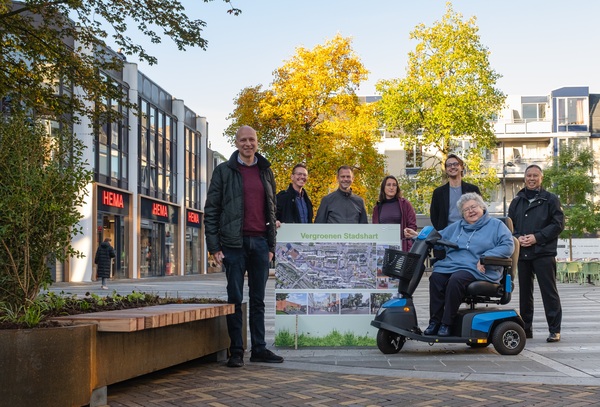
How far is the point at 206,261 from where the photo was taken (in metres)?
56.0

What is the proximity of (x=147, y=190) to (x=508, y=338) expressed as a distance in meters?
36.0

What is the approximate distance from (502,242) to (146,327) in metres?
3.92

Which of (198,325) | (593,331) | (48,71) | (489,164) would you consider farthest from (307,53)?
(489,164)

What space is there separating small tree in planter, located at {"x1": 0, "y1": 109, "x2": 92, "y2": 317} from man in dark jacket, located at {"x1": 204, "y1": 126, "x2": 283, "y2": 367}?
5.49ft

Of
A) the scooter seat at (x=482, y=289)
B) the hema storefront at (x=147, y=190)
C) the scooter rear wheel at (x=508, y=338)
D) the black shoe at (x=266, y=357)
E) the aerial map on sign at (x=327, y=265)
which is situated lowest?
the black shoe at (x=266, y=357)

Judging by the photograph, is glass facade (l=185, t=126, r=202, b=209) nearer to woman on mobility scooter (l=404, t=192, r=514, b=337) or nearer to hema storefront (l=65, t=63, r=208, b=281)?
hema storefront (l=65, t=63, r=208, b=281)

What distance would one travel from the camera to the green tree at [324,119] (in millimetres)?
33156

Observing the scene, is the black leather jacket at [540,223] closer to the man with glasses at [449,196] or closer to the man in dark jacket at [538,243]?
the man in dark jacket at [538,243]

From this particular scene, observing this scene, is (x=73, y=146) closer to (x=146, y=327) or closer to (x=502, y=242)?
(x=146, y=327)

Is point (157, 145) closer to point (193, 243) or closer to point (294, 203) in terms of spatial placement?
point (193, 243)

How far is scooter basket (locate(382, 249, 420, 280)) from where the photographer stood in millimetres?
7969

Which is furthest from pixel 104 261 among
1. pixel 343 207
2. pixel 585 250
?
pixel 585 250

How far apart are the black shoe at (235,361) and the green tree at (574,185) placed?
4184 cm

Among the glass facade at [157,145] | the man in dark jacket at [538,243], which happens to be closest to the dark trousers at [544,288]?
the man in dark jacket at [538,243]
